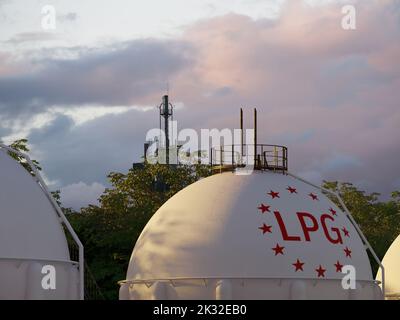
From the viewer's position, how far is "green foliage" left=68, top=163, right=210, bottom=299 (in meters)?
62.9

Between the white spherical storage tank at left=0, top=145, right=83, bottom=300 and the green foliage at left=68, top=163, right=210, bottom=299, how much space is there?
24.6 m

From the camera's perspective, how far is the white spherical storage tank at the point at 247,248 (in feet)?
120

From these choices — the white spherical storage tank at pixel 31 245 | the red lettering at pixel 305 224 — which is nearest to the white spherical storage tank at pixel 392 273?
the red lettering at pixel 305 224

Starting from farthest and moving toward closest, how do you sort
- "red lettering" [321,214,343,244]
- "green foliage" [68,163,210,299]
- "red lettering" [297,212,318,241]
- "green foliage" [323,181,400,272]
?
"green foliage" [323,181,400,272] → "green foliage" [68,163,210,299] → "red lettering" [321,214,343,244] → "red lettering" [297,212,318,241]

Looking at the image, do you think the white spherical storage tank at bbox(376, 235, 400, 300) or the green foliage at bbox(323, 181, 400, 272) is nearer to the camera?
the white spherical storage tank at bbox(376, 235, 400, 300)

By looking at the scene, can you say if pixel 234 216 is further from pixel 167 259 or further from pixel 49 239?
pixel 49 239

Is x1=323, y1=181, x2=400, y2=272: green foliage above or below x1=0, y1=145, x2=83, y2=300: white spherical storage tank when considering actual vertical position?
above

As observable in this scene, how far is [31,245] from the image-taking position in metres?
31.8

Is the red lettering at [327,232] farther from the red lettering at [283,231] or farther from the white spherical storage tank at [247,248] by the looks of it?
the red lettering at [283,231]

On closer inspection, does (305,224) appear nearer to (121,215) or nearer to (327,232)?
(327,232)

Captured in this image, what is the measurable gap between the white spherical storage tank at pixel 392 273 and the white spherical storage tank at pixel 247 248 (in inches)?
305

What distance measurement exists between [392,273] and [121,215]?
25604mm

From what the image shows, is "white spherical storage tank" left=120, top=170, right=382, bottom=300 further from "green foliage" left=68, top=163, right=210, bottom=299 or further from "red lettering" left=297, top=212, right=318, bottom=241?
"green foliage" left=68, top=163, right=210, bottom=299

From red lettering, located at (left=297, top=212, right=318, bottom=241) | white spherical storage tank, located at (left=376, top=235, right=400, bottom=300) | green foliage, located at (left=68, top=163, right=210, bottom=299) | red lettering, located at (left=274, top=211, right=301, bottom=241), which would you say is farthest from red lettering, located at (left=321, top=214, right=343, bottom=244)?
green foliage, located at (left=68, top=163, right=210, bottom=299)
